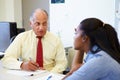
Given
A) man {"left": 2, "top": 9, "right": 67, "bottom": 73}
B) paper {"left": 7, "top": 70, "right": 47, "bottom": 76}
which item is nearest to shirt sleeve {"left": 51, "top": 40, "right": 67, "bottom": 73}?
man {"left": 2, "top": 9, "right": 67, "bottom": 73}

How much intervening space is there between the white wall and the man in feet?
3.16

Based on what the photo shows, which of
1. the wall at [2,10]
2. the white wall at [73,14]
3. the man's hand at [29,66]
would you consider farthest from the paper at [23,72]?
the wall at [2,10]

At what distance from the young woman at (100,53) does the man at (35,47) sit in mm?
948

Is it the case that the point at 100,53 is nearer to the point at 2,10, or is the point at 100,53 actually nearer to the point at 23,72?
the point at 23,72

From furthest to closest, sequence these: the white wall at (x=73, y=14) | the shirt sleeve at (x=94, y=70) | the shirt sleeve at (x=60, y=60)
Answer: the white wall at (x=73, y=14), the shirt sleeve at (x=60, y=60), the shirt sleeve at (x=94, y=70)

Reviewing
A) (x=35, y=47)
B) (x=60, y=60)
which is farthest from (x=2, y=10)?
(x=60, y=60)

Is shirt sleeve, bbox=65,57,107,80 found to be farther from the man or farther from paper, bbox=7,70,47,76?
the man

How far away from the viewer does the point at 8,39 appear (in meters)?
2.62

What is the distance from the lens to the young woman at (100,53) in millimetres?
1309

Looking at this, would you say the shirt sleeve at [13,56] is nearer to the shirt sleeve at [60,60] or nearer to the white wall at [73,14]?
the shirt sleeve at [60,60]

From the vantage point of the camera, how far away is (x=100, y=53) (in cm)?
134

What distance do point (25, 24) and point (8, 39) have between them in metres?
2.62

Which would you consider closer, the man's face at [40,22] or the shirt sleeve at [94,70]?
the shirt sleeve at [94,70]

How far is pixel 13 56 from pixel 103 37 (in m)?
1.25
